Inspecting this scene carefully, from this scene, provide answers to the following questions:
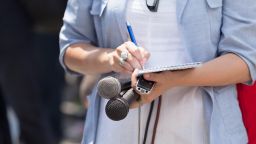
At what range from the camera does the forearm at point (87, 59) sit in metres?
2.18

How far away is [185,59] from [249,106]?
0.26 meters

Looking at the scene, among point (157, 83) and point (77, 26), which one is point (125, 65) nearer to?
point (157, 83)

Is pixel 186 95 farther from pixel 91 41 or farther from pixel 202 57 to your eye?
pixel 91 41

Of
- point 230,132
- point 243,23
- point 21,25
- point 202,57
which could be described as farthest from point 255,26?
point 21,25

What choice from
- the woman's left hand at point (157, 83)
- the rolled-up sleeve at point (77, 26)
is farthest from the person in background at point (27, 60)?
the woman's left hand at point (157, 83)

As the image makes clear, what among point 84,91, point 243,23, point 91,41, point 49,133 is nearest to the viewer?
point 243,23

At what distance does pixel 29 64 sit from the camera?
411 cm

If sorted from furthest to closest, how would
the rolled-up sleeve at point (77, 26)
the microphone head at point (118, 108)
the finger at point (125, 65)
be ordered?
1. the rolled-up sleeve at point (77, 26)
2. the finger at point (125, 65)
3. the microphone head at point (118, 108)

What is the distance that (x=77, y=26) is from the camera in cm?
230

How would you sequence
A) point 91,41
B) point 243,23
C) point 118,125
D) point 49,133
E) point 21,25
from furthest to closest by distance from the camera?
point 49,133 → point 21,25 → point 91,41 → point 118,125 → point 243,23

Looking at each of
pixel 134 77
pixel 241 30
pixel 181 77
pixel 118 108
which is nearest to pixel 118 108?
pixel 118 108

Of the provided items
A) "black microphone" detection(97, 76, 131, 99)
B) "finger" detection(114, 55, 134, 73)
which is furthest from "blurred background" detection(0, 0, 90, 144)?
"black microphone" detection(97, 76, 131, 99)

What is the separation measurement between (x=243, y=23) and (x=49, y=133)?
249cm

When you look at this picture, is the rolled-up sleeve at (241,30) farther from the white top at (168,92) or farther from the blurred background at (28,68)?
the blurred background at (28,68)
